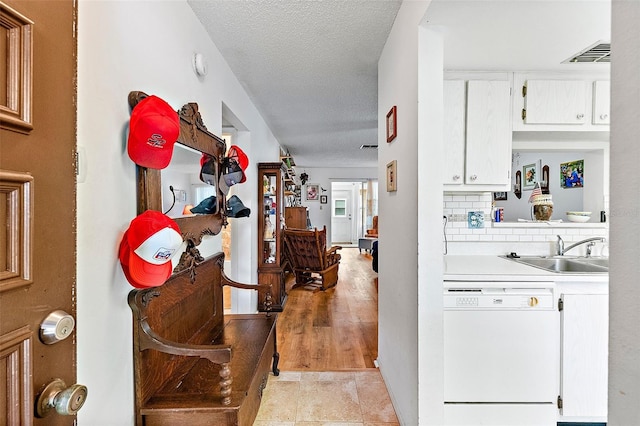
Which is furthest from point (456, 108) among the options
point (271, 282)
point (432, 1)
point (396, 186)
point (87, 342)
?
point (271, 282)

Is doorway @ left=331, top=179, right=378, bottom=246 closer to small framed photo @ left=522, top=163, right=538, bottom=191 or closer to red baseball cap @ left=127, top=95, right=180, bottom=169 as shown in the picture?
small framed photo @ left=522, top=163, right=538, bottom=191

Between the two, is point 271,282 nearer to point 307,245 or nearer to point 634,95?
point 307,245

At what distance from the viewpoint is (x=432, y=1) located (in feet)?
4.22

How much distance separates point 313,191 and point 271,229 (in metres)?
4.47

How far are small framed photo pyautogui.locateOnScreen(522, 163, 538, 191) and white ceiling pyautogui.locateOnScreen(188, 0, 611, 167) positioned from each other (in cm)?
90

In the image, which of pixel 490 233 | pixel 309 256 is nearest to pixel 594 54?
pixel 490 233

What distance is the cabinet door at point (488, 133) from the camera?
206 cm

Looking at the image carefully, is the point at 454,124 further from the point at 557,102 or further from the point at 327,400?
the point at 327,400

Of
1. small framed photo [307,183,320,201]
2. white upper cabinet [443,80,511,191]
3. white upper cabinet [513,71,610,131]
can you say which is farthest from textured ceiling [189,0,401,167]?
small framed photo [307,183,320,201]

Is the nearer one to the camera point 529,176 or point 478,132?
point 478,132

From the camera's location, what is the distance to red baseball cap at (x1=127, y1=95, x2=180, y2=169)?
1.12m

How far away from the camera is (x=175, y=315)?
1.50m

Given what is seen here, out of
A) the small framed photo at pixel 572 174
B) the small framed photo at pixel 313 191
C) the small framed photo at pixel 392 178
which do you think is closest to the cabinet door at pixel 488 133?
the small framed photo at pixel 392 178

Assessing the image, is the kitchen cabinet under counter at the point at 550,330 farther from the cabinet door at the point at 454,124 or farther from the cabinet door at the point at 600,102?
the cabinet door at the point at 600,102
